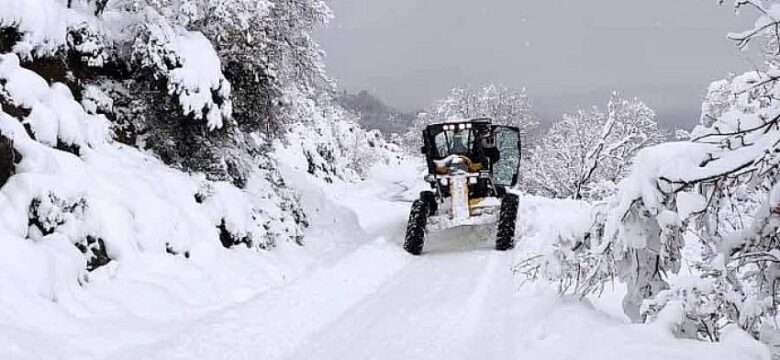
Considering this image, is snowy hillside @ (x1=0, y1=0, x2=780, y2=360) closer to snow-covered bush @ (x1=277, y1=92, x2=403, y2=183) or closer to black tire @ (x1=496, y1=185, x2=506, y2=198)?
black tire @ (x1=496, y1=185, x2=506, y2=198)

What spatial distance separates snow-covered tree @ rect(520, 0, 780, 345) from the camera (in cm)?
369

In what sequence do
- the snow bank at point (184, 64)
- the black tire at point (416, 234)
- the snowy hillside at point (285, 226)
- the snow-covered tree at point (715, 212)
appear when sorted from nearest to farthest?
the snow-covered tree at point (715, 212) → the snowy hillside at point (285, 226) → the snow bank at point (184, 64) → the black tire at point (416, 234)

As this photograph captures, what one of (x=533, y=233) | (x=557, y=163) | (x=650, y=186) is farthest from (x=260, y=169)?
(x=557, y=163)

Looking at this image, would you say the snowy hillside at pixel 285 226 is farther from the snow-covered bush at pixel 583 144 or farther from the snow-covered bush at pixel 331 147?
the snow-covered bush at pixel 583 144

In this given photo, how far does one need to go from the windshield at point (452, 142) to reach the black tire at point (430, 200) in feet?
4.22

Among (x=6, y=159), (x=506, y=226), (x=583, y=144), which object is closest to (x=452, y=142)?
(x=506, y=226)

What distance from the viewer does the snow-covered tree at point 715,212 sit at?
369 centimetres

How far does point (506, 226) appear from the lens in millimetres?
12141

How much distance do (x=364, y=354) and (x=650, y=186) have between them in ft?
9.95

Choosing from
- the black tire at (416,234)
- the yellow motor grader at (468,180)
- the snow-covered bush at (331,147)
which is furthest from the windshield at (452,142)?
the snow-covered bush at (331,147)

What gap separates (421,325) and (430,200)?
6395 millimetres

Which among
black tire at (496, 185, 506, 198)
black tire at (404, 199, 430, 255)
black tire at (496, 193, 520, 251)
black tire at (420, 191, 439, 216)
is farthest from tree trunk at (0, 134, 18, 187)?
black tire at (496, 185, 506, 198)

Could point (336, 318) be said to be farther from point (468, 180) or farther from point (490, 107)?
point (490, 107)

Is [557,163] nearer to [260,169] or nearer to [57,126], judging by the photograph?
[260,169]
